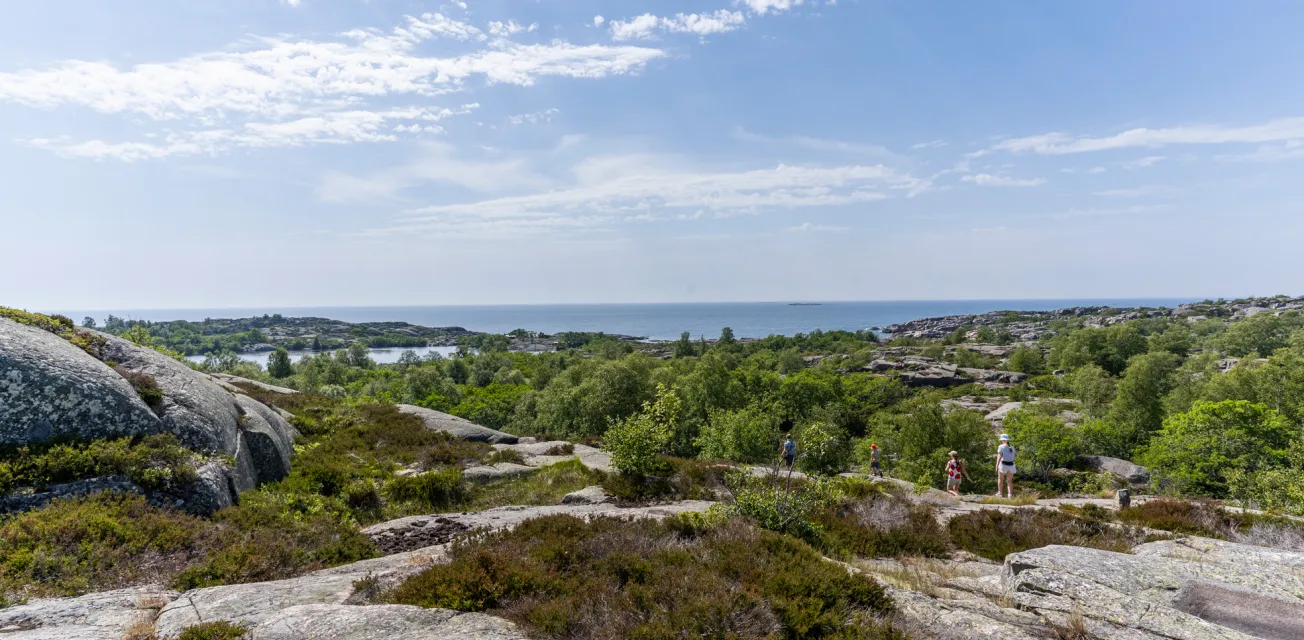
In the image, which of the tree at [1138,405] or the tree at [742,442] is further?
the tree at [1138,405]

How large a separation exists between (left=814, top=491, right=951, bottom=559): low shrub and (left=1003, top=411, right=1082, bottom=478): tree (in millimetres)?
33270

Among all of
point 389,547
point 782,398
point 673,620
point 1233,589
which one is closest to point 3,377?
point 389,547

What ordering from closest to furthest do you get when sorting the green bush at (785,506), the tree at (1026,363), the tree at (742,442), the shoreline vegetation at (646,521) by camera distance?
the shoreline vegetation at (646,521) < the green bush at (785,506) < the tree at (742,442) < the tree at (1026,363)

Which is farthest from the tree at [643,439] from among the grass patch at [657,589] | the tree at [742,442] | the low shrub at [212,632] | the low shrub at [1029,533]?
the tree at [742,442]

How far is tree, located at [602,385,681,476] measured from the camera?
16500 mm

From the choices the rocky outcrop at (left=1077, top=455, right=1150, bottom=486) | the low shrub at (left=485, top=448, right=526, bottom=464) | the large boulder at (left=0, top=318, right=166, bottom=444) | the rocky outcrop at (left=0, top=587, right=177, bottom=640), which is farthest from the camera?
the rocky outcrop at (left=1077, top=455, right=1150, bottom=486)

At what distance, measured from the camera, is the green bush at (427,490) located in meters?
14.8

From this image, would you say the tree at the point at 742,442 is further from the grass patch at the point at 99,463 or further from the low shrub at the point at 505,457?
the grass patch at the point at 99,463

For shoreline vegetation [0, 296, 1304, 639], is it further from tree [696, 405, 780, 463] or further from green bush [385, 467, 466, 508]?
tree [696, 405, 780, 463]

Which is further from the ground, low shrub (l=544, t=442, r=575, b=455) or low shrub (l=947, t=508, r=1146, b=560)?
low shrub (l=947, t=508, r=1146, b=560)

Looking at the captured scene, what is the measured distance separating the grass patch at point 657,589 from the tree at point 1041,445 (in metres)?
40.0

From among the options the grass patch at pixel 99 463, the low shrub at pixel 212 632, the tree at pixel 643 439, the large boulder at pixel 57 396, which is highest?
the large boulder at pixel 57 396

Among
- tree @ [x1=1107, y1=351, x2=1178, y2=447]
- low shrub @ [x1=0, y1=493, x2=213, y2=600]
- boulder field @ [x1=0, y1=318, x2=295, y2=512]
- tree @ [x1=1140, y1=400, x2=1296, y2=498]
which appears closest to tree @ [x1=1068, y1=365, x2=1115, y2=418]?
tree @ [x1=1107, y1=351, x2=1178, y2=447]

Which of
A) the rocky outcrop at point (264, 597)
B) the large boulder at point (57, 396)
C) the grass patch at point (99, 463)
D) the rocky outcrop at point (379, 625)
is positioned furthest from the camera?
the large boulder at point (57, 396)
